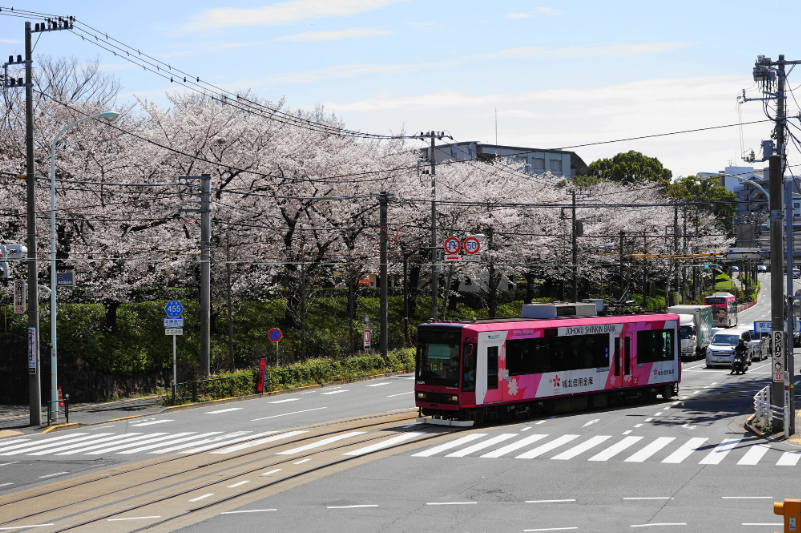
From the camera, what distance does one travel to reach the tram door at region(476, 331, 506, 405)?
2277 cm

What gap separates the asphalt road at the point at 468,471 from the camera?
12461 millimetres

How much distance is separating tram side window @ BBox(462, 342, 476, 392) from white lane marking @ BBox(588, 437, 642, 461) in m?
4.35

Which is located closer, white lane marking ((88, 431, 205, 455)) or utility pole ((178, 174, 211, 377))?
white lane marking ((88, 431, 205, 455))

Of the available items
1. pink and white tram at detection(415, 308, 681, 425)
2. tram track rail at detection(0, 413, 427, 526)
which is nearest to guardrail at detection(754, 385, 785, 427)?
pink and white tram at detection(415, 308, 681, 425)

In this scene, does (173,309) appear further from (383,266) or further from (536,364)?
(536,364)

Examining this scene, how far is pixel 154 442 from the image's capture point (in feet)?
71.5

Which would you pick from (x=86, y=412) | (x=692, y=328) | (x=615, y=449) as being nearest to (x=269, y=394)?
(x=86, y=412)

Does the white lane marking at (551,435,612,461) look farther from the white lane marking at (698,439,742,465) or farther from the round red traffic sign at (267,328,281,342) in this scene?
the round red traffic sign at (267,328,281,342)

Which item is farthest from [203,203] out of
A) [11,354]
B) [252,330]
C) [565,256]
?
[565,256]

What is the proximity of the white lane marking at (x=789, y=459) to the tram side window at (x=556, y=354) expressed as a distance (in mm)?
7640

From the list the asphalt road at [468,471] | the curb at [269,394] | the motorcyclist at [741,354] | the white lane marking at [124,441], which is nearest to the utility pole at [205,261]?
the curb at [269,394]

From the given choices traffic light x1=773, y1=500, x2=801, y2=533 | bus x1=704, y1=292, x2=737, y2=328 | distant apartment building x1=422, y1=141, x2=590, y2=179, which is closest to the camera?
traffic light x1=773, y1=500, x2=801, y2=533

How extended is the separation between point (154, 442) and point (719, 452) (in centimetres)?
1437

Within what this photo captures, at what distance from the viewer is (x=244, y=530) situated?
465 inches
